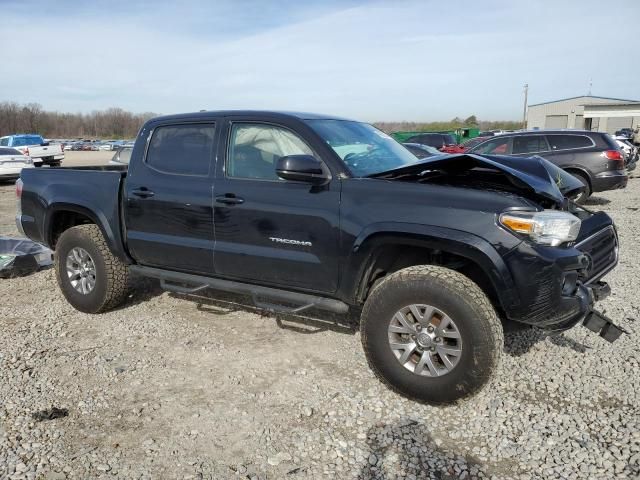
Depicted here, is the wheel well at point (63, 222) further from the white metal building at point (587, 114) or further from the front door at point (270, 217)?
the white metal building at point (587, 114)

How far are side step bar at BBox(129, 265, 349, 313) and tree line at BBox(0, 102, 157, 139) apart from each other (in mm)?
99416

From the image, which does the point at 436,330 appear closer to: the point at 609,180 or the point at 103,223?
the point at 103,223

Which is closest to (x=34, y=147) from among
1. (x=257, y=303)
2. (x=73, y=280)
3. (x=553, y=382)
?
(x=73, y=280)

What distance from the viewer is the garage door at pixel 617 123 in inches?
2063

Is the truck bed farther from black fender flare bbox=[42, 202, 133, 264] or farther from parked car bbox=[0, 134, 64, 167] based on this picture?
parked car bbox=[0, 134, 64, 167]

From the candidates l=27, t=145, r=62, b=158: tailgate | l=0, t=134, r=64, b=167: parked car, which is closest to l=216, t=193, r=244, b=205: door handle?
l=0, t=134, r=64, b=167: parked car

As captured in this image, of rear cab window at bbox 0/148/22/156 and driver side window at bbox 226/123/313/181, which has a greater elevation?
driver side window at bbox 226/123/313/181

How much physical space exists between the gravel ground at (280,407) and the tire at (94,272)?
21 cm

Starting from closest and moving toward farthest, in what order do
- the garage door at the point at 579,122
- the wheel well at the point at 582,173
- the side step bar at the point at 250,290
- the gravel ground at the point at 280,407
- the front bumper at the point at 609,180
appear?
the gravel ground at the point at 280,407
the side step bar at the point at 250,290
the front bumper at the point at 609,180
the wheel well at the point at 582,173
the garage door at the point at 579,122

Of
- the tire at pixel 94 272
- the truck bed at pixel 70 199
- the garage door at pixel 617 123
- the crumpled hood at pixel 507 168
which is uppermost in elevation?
the garage door at pixel 617 123

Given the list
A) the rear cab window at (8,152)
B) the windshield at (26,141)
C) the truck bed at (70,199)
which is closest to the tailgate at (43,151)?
the rear cab window at (8,152)

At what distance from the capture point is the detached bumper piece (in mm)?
3217

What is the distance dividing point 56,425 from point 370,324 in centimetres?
200

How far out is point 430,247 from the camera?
10.4 feet
